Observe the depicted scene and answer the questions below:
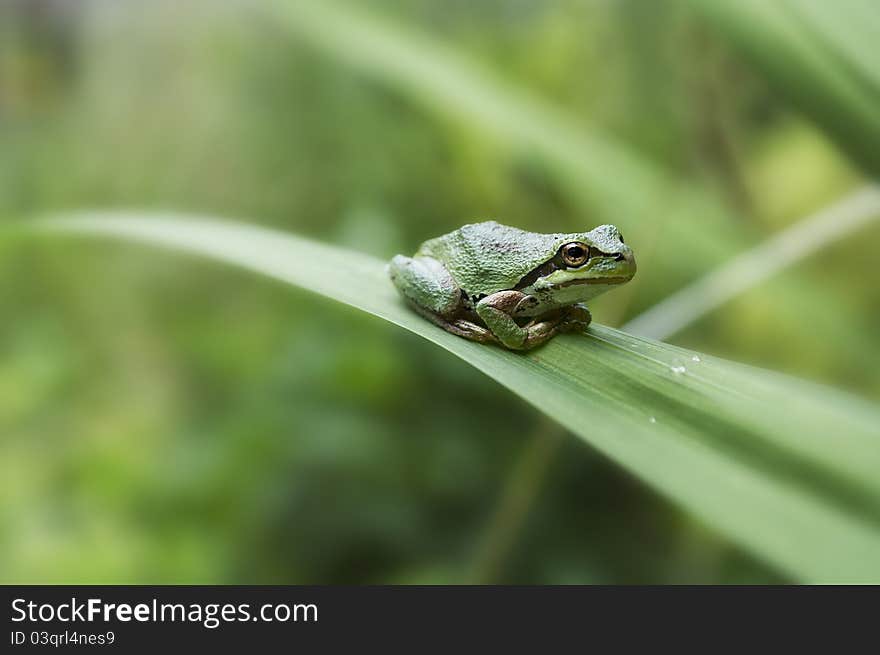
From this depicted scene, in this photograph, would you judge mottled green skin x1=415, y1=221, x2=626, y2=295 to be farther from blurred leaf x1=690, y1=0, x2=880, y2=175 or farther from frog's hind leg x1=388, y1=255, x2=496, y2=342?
blurred leaf x1=690, y1=0, x2=880, y2=175

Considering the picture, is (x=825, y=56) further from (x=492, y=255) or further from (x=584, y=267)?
(x=492, y=255)

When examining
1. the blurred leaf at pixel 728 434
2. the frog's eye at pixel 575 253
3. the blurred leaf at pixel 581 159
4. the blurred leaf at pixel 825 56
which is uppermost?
the blurred leaf at pixel 581 159

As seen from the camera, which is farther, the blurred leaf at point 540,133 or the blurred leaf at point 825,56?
the blurred leaf at point 540,133

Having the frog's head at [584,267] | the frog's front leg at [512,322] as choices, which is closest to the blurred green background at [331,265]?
the frog's head at [584,267]

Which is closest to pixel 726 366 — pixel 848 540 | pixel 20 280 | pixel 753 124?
pixel 848 540

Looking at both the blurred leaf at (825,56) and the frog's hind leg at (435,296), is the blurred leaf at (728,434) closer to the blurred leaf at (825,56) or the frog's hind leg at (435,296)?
the frog's hind leg at (435,296)

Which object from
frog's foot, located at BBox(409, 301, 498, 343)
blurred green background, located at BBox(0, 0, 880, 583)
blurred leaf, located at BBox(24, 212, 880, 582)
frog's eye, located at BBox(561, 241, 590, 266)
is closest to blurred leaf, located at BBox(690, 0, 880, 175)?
blurred green background, located at BBox(0, 0, 880, 583)

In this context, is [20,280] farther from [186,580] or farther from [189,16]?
[186,580]
